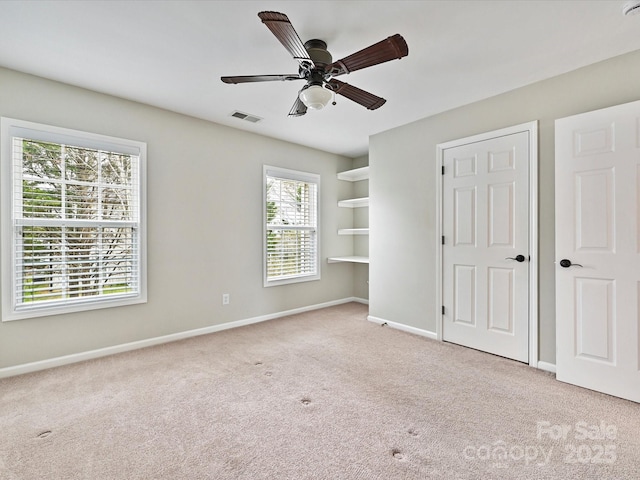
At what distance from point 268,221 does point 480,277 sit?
2726 millimetres

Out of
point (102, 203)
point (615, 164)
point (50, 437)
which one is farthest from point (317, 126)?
point (50, 437)

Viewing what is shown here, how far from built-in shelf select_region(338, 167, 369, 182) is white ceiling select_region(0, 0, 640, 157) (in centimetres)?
181

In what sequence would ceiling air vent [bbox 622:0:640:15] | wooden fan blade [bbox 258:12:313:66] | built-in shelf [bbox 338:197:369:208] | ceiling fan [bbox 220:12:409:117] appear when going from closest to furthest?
wooden fan blade [bbox 258:12:313:66]
ceiling fan [bbox 220:12:409:117]
ceiling air vent [bbox 622:0:640:15]
built-in shelf [bbox 338:197:369:208]

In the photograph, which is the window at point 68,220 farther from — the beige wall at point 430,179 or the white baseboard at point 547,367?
the white baseboard at point 547,367

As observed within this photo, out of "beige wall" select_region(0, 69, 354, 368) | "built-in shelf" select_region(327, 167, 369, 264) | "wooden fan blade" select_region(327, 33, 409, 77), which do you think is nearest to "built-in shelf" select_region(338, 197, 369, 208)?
"built-in shelf" select_region(327, 167, 369, 264)

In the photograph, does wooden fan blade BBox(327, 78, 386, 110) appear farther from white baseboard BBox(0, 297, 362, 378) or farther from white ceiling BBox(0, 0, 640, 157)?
white baseboard BBox(0, 297, 362, 378)

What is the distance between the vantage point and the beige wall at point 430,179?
251 cm

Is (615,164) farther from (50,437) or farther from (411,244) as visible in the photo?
(50,437)

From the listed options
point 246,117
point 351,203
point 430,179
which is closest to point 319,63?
point 246,117

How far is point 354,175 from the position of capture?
5.30 m

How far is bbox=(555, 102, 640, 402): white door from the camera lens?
7.30 ft

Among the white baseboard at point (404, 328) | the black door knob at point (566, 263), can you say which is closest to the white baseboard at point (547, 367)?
the black door knob at point (566, 263)

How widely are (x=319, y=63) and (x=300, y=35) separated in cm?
27

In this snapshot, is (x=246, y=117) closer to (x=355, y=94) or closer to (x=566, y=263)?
(x=355, y=94)
